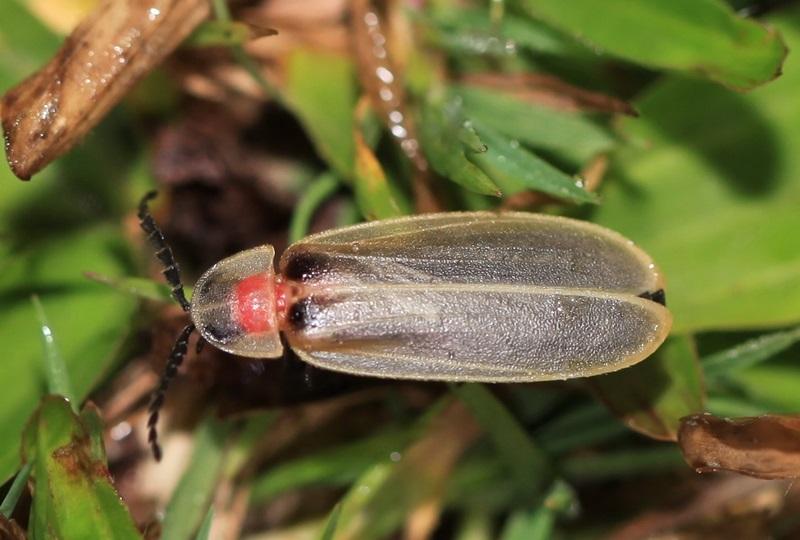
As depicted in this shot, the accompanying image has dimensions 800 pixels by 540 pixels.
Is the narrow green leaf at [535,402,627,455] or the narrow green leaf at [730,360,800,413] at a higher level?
the narrow green leaf at [730,360,800,413]

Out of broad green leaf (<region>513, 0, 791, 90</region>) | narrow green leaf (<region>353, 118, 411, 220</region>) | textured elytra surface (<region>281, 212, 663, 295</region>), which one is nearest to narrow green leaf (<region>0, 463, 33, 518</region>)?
textured elytra surface (<region>281, 212, 663, 295</region>)

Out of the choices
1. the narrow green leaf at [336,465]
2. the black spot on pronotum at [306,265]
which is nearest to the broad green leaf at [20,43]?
the black spot on pronotum at [306,265]

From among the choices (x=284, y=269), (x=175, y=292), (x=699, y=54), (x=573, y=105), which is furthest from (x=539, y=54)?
(x=175, y=292)

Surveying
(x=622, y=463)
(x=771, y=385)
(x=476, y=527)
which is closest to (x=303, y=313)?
(x=476, y=527)

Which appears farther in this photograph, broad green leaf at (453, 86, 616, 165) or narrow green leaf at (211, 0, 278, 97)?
broad green leaf at (453, 86, 616, 165)

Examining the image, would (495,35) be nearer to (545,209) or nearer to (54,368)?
(545,209)

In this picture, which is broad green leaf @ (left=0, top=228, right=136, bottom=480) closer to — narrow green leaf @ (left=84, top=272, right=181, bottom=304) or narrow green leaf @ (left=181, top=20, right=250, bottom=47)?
narrow green leaf @ (left=84, top=272, right=181, bottom=304)
